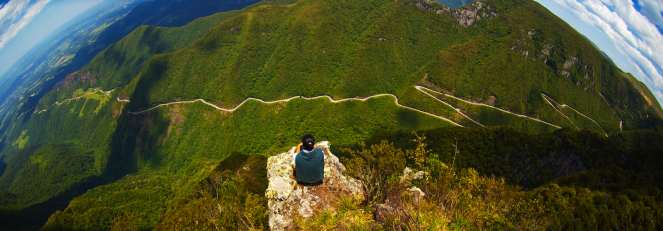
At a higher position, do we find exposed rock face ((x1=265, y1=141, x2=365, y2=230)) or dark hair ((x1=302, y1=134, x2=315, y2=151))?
dark hair ((x1=302, y1=134, x2=315, y2=151))

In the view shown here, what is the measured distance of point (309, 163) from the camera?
92.1 feet

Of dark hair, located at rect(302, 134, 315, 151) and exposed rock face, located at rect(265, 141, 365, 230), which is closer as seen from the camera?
dark hair, located at rect(302, 134, 315, 151)

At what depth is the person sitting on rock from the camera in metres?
26.9

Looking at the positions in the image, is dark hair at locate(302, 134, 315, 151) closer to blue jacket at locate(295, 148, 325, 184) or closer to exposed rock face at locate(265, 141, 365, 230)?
blue jacket at locate(295, 148, 325, 184)

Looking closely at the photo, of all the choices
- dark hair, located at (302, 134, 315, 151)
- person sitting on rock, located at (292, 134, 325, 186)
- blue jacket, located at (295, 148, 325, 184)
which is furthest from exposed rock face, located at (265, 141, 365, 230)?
dark hair, located at (302, 134, 315, 151)

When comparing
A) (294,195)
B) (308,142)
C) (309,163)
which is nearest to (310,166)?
(309,163)

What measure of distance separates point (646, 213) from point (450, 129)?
92.8 meters

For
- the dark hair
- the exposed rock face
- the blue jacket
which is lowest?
the exposed rock face

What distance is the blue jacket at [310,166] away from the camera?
90.3 ft

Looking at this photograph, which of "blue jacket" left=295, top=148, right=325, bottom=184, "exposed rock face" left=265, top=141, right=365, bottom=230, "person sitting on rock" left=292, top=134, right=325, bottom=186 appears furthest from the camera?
"exposed rock face" left=265, top=141, right=365, bottom=230

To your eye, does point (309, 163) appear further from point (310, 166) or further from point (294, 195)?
point (294, 195)

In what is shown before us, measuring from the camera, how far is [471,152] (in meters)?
148

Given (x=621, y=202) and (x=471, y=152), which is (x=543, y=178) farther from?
(x=621, y=202)

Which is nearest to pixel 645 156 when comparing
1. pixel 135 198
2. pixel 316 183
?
pixel 316 183
